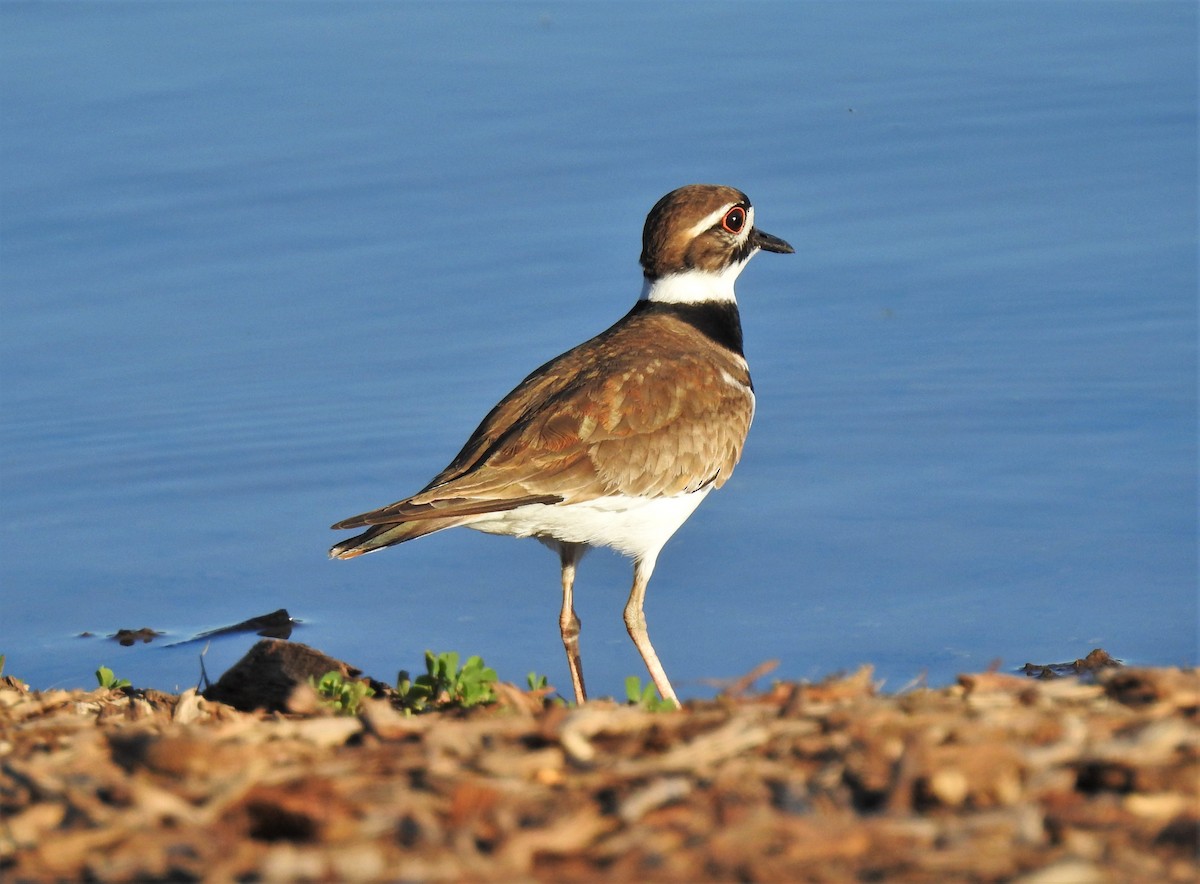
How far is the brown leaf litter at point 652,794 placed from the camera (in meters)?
3.57

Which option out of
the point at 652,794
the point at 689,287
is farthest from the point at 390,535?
the point at 652,794

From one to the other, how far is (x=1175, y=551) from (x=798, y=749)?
204 inches

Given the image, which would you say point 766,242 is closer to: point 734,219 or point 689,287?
point 734,219

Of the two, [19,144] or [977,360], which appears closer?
[977,360]

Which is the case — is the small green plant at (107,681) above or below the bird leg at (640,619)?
below

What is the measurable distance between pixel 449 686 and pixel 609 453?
2.33 m

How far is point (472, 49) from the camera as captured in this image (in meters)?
13.8

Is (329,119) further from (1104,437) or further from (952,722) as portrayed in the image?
(952,722)

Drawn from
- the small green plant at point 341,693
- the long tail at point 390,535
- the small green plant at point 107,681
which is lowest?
the small green plant at point 107,681

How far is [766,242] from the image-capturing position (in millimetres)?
9359

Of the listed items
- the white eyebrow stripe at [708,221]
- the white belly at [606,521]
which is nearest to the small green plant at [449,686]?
the white belly at [606,521]

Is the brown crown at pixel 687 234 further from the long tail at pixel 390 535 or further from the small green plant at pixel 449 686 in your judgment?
the small green plant at pixel 449 686

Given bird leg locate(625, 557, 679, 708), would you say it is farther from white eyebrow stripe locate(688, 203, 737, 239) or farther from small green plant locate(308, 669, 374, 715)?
small green plant locate(308, 669, 374, 715)

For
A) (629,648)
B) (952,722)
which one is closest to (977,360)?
(629,648)
